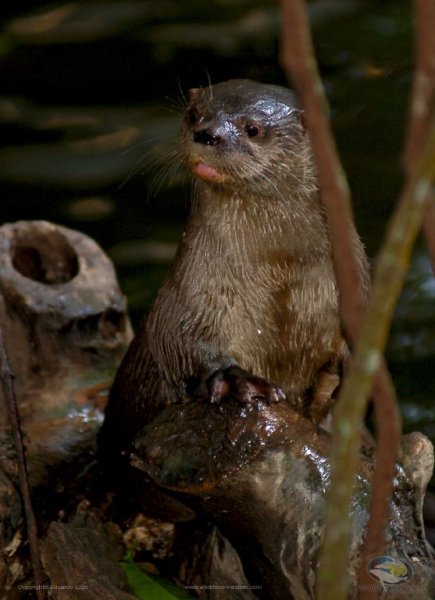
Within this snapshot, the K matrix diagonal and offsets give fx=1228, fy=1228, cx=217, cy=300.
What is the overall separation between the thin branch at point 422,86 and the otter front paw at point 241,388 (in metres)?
1.40

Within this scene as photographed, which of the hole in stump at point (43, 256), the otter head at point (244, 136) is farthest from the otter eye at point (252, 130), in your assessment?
the hole in stump at point (43, 256)

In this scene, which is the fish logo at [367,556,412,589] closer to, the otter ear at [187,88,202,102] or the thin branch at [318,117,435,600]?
the thin branch at [318,117,435,600]

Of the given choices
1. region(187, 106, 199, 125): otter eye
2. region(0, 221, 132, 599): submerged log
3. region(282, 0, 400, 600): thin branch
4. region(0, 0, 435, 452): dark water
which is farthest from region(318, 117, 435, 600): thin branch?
region(0, 0, 435, 452): dark water

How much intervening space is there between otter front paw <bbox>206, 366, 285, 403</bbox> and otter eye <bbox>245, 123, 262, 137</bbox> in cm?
55

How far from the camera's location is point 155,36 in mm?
6719

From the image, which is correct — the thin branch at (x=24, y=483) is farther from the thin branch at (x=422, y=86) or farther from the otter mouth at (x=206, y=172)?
the thin branch at (x=422, y=86)

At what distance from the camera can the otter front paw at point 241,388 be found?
2.53 m

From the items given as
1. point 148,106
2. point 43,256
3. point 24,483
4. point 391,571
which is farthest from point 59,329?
point 148,106

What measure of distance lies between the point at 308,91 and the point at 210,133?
1.67 meters

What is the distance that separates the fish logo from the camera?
224cm

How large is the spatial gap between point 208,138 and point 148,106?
358cm

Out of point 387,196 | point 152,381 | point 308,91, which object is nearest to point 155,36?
point 387,196

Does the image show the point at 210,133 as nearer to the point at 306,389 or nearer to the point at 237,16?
the point at 306,389

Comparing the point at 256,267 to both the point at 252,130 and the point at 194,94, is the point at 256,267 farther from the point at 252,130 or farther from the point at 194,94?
the point at 194,94
